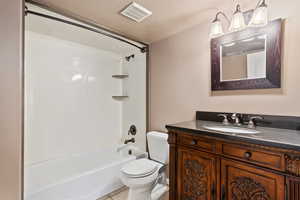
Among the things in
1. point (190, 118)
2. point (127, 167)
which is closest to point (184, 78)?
point (190, 118)

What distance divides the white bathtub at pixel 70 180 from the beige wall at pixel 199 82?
96 centimetres

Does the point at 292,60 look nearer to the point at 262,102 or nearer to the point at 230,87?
the point at 262,102

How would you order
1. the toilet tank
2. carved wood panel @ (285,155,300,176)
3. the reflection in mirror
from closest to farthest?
1. carved wood panel @ (285,155,300,176)
2. the reflection in mirror
3. the toilet tank

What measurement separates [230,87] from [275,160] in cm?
88

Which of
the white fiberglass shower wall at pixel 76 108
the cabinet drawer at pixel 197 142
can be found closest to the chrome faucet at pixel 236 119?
the cabinet drawer at pixel 197 142

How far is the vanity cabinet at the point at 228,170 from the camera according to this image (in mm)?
871

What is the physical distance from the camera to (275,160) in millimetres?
896

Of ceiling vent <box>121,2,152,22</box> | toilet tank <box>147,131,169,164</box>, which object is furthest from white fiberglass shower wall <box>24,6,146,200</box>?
Result: ceiling vent <box>121,2,152,22</box>

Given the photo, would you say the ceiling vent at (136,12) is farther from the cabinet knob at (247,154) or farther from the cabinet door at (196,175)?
the cabinet knob at (247,154)

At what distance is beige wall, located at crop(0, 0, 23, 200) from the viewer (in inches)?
44.4

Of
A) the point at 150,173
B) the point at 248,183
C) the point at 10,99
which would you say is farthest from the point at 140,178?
the point at 10,99

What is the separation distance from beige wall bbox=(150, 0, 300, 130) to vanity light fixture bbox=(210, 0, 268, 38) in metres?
0.14

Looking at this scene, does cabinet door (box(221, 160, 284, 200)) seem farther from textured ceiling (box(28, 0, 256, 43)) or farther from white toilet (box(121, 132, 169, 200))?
textured ceiling (box(28, 0, 256, 43))

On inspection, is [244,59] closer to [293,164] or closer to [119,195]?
[293,164]
